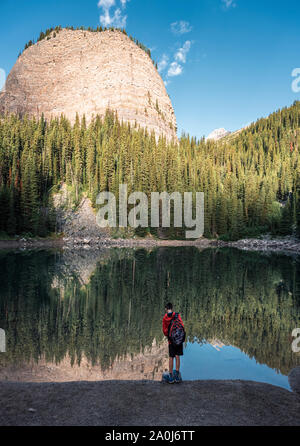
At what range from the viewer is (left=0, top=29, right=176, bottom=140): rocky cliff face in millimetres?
107125

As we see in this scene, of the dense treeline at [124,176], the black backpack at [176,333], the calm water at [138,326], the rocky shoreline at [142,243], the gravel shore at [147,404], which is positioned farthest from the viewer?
the dense treeline at [124,176]

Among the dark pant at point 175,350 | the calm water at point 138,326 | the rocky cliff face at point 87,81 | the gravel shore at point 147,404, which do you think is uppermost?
the rocky cliff face at point 87,81

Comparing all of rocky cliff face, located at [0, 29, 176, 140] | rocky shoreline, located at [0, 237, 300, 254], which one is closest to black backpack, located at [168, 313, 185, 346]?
rocky shoreline, located at [0, 237, 300, 254]

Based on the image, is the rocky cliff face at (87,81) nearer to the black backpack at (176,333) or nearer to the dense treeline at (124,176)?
the dense treeline at (124,176)

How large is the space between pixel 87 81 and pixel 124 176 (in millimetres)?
57815

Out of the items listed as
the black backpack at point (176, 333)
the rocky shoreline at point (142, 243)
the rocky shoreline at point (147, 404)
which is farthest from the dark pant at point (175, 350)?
the rocky shoreline at point (142, 243)

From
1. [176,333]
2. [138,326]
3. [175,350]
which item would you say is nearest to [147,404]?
[175,350]

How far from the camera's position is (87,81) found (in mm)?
110812

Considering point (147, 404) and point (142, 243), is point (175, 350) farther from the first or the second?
point (142, 243)

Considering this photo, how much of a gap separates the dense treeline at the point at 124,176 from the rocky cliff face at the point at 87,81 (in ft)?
66.3

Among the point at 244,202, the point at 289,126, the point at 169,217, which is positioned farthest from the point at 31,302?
the point at 289,126

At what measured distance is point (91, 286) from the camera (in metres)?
19.9

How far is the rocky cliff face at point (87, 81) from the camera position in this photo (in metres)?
107
